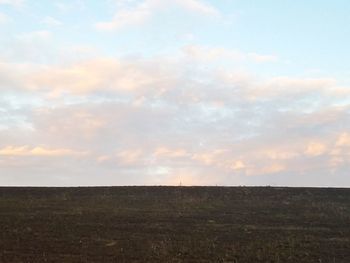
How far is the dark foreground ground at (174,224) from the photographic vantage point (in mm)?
19000

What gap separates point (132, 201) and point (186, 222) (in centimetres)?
663

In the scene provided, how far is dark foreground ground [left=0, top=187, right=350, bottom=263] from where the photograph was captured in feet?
62.3

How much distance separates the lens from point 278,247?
20078 millimetres

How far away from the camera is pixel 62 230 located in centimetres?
2311

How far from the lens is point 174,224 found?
2447 cm

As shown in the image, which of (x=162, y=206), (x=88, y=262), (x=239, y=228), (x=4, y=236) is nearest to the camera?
(x=88, y=262)

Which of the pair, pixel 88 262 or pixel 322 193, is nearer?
pixel 88 262

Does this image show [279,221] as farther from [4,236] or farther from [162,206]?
[4,236]

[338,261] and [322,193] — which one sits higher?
[322,193]

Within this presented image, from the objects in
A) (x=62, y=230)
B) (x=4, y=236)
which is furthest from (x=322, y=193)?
(x=4, y=236)

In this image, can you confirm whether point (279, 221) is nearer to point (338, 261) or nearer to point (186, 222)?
point (186, 222)

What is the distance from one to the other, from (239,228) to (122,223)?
4.94 m

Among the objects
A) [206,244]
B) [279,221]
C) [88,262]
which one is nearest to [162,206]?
[279,221]

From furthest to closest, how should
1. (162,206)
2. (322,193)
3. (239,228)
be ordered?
(322,193) → (162,206) → (239,228)
